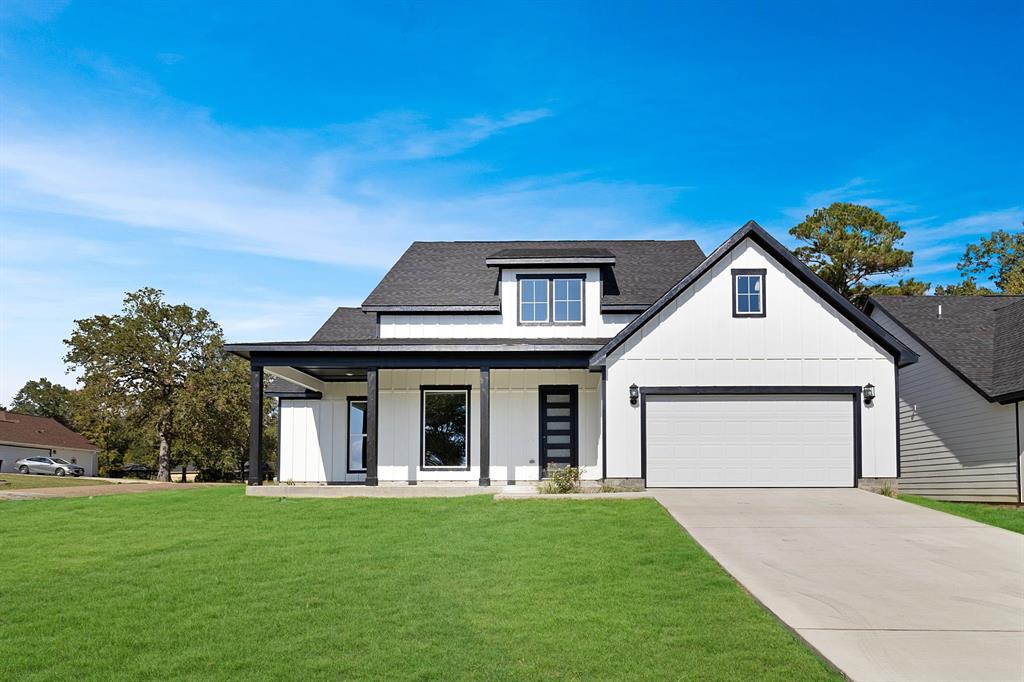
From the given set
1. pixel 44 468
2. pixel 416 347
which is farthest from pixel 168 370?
pixel 416 347

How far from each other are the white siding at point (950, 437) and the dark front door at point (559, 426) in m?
9.15

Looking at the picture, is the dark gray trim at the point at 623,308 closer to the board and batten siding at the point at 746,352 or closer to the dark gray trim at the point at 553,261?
the dark gray trim at the point at 553,261

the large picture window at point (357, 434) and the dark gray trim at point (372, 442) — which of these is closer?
the dark gray trim at point (372, 442)

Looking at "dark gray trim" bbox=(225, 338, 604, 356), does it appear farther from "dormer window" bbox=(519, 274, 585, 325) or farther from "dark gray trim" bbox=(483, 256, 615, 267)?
"dark gray trim" bbox=(483, 256, 615, 267)

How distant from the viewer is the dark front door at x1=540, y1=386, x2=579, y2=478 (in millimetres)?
22047

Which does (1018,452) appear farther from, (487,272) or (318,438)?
(318,438)

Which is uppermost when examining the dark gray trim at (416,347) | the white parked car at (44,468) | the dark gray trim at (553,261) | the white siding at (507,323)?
the dark gray trim at (553,261)

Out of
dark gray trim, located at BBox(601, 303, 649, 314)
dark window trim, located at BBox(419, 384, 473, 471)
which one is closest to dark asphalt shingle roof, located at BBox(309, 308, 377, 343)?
dark window trim, located at BBox(419, 384, 473, 471)

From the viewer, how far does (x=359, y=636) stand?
7953 mm

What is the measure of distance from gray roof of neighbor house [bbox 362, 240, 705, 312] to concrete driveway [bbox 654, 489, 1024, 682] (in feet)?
24.8

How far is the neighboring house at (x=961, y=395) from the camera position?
66.3 ft

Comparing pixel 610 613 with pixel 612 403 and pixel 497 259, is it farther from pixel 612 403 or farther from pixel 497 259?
pixel 497 259

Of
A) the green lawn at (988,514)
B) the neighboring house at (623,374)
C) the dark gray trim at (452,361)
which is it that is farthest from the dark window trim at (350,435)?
the green lawn at (988,514)

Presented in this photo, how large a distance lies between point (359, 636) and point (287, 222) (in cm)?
1820
